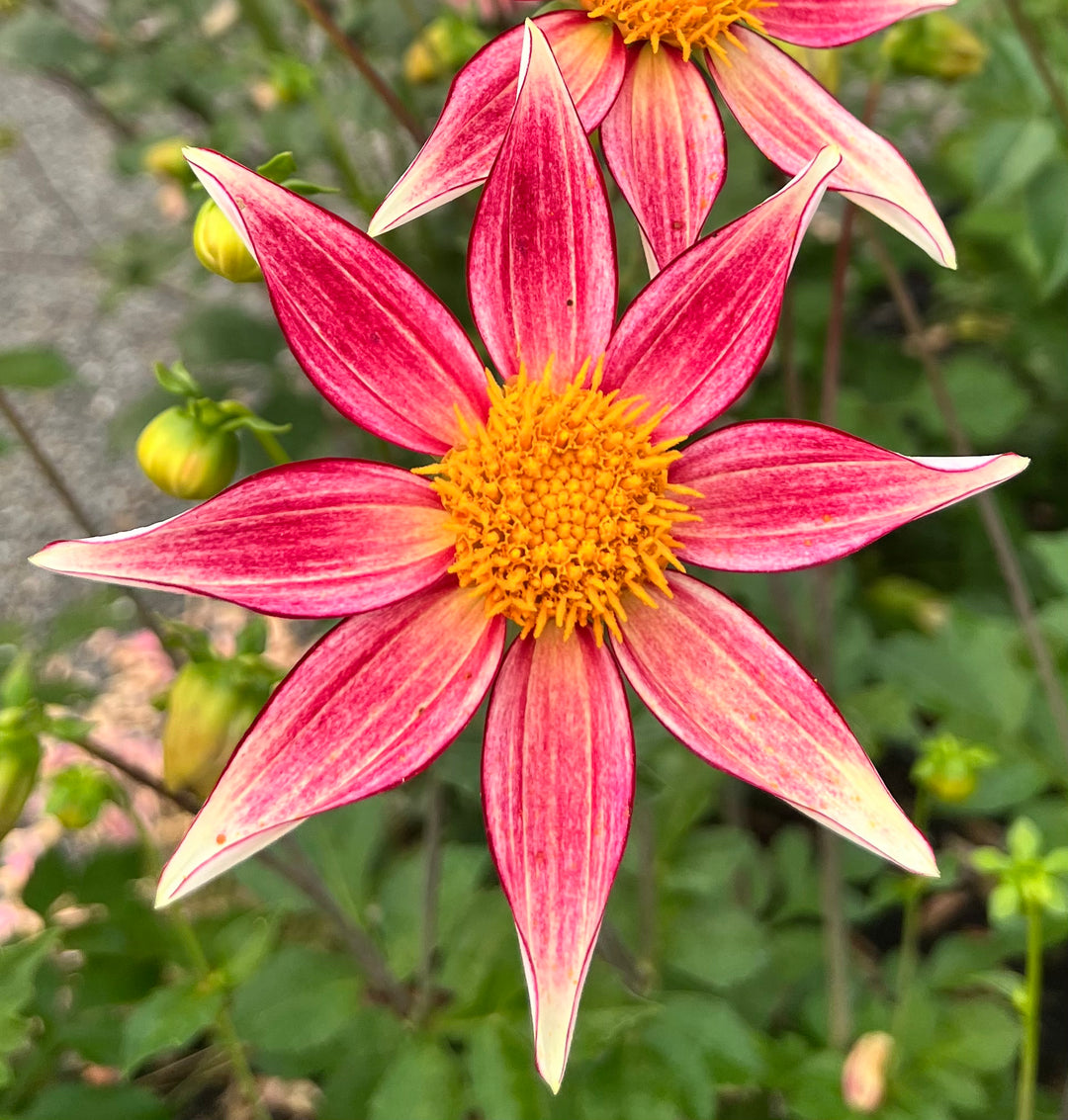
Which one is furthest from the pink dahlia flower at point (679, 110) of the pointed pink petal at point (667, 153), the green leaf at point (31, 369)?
the green leaf at point (31, 369)

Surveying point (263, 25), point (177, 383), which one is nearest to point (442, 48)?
point (263, 25)

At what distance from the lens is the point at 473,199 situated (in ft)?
5.57

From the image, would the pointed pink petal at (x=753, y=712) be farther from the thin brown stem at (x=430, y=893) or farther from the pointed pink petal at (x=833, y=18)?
the pointed pink petal at (x=833, y=18)

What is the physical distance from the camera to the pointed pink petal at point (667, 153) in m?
0.92

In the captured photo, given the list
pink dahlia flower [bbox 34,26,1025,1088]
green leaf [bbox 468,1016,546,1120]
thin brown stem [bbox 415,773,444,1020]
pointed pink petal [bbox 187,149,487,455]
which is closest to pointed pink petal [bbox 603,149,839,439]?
pink dahlia flower [bbox 34,26,1025,1088]

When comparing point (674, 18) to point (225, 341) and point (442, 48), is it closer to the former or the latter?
point (442, 48)

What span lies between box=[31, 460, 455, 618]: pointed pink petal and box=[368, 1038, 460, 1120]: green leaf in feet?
2.18

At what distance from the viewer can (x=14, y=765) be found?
96cm

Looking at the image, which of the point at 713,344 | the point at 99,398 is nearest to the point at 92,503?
the point at 99,398

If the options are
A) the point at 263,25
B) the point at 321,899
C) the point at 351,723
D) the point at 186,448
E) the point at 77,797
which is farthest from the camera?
the point at 263,25

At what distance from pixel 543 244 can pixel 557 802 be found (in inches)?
17.7

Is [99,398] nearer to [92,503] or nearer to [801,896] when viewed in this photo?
[92,503]

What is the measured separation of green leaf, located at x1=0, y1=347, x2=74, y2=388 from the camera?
4.34 feet

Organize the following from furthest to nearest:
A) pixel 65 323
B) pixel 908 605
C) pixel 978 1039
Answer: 1. pixel 65 323
2. pixel 908 605
3. pixel 978 1039
